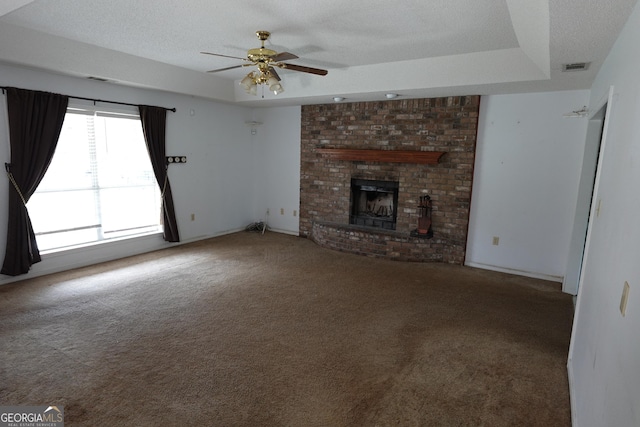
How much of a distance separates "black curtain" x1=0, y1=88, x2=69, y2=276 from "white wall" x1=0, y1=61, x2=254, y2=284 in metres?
0.09

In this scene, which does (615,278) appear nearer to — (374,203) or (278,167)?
(374,203)

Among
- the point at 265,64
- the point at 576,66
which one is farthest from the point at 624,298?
the point at 265,64

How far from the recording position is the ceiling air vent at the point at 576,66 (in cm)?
304

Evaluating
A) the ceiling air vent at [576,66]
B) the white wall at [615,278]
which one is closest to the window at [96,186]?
the ceiling air vent at [576,66]

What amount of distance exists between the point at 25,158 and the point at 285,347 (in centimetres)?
348

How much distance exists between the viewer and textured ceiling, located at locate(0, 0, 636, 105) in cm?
251

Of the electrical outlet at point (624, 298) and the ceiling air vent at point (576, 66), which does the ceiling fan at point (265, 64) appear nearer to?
the ceiling air vent at point (576, 66)

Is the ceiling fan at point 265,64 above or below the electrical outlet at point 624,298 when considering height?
above

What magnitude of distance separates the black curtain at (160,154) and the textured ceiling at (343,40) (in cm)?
48

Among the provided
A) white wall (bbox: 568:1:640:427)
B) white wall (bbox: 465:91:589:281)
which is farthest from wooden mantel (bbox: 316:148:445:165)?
white wall (bbox: 568:1:640:427)

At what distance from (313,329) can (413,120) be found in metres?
3.41

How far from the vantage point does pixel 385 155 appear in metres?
5.37

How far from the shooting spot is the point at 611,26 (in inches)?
83.7

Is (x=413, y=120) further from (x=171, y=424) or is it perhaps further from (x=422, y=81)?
(x=171, y=424)
